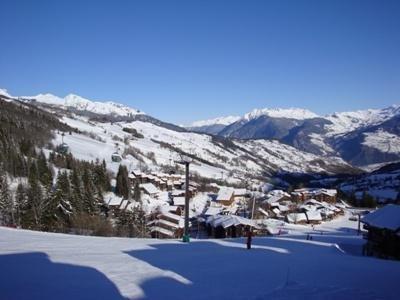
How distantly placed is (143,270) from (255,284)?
13.2 feet

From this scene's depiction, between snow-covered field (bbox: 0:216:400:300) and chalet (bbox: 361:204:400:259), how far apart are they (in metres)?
17.0

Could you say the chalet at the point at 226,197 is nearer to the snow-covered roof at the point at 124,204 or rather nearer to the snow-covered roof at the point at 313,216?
the snow-covered roof at the point at 313,216

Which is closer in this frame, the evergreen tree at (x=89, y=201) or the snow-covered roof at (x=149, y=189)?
the evergreen tree at (x=89, y=201)

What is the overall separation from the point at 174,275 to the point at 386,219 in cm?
2694

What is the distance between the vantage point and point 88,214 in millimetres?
61781

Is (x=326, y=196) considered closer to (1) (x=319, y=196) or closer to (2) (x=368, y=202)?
(1) (x=319, y=196)

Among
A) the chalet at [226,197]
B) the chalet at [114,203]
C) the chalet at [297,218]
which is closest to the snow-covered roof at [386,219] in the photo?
Answer: the chalet at [114,203]

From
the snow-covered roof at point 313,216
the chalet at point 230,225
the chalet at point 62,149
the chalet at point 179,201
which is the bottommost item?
the chalet at point 230,225

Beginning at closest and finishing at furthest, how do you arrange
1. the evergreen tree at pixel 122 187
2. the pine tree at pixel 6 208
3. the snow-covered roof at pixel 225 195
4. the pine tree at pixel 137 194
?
the pine tree at pixel 6 208 → the evergreen tree at pixel 122 187 → the pine tree at pixel 137 194 → the snow-covered roof at pixel 225 195

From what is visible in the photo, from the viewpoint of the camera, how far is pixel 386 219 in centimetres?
3488

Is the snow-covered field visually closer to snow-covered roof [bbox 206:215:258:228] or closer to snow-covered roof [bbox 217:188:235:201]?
snow-covered roof [bbox 206:215:258:228]

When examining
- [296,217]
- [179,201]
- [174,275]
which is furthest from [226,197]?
[174,275]

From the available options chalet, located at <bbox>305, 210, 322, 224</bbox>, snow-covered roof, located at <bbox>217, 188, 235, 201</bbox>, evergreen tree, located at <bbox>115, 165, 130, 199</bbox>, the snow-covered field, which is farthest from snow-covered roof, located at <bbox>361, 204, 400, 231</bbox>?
snow-covered roof, located at <bbox>217, 188, 235, 201</bbox>

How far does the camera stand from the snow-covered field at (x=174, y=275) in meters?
11.4
